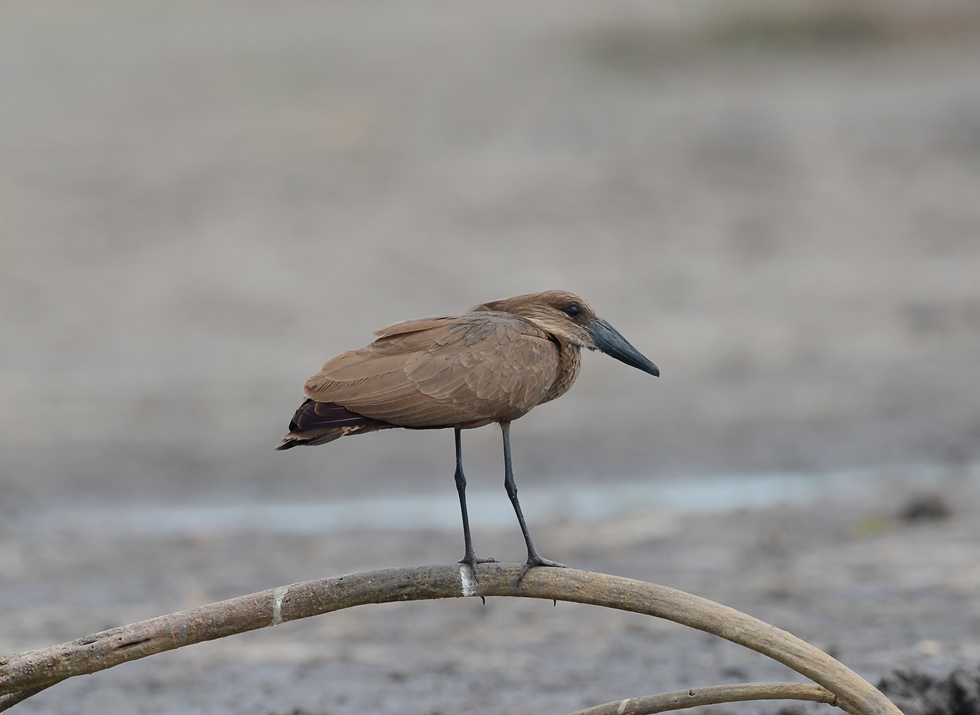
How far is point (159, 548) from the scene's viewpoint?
10930 mm

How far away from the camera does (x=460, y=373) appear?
417 centimetres

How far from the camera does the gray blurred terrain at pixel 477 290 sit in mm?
8820

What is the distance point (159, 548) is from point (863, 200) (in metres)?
12.6

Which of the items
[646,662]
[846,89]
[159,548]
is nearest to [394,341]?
[646,662]

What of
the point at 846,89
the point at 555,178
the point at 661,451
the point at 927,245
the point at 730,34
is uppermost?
the point at 730,34

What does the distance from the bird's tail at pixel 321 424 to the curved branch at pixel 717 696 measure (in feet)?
4.69

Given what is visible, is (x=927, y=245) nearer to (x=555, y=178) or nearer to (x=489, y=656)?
(x=555, y=178)

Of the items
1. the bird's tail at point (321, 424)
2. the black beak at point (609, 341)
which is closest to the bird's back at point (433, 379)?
the bird's tail at point (321, 424)

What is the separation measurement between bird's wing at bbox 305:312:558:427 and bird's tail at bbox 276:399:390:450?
3 centimetres

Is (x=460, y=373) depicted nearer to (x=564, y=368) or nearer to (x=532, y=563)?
(x=564, y=368)

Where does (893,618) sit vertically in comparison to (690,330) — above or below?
below

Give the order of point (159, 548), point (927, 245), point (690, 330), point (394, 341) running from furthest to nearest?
point (927, 245), point (690, 330), point (159, 548), point (394, 341)

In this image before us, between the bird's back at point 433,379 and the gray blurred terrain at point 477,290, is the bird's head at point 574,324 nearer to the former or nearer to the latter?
the bird's back at point 433,379

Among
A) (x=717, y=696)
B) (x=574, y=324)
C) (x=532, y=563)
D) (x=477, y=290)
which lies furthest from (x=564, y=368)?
(x=477, y=290)
